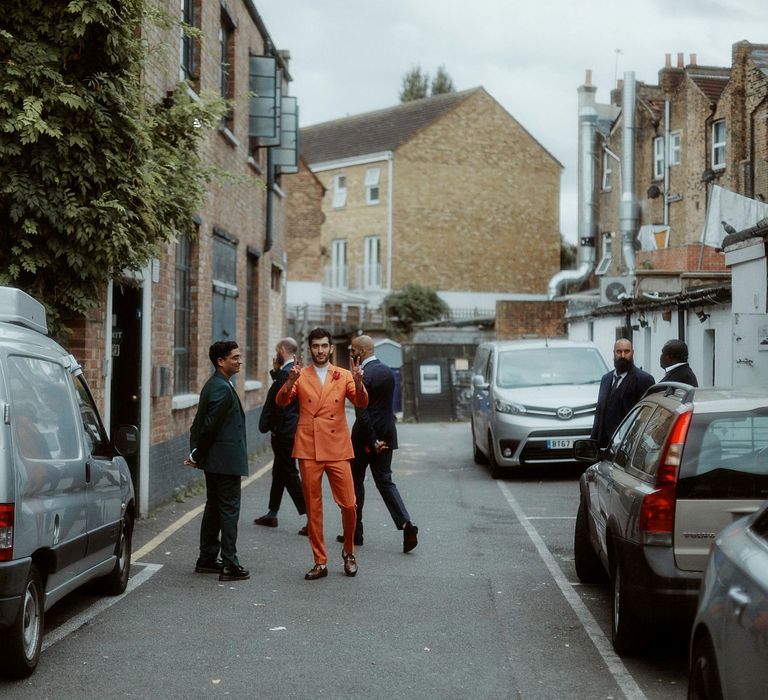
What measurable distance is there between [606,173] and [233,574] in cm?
3949

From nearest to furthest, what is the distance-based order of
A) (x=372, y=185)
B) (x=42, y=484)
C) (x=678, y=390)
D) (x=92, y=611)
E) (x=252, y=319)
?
1. (x=42, y=484)
2. (x=678, y=390)
3. (x=92, y=611)
4. (x=252, y=319)
5. (x=372, y=185)

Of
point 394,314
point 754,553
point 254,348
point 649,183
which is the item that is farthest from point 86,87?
point 394,314

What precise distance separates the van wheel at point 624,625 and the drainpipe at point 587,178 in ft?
133

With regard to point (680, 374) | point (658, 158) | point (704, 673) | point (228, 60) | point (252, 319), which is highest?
point (658, 158)

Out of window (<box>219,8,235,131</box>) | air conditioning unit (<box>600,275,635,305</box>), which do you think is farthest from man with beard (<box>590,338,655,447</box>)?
air conditioning unit (<box>600,275,635,305</box>)

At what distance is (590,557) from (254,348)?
14.3 m

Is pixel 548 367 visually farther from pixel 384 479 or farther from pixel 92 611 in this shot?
pixel 92 611

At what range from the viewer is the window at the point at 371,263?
5359 centimetres

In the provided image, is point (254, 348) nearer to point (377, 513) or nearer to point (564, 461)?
point (564, 461)

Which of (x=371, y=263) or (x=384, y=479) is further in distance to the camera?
(x=371, y=263)

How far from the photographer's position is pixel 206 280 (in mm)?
16500

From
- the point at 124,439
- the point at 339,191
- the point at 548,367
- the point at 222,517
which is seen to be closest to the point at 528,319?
the point at 339,191

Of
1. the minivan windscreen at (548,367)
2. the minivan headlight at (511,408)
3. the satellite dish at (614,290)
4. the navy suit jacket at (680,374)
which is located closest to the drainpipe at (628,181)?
the satellite dish at (614,290)

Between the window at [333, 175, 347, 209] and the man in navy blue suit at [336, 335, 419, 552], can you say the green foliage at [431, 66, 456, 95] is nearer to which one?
the window at [333, 175, 347, 209]
